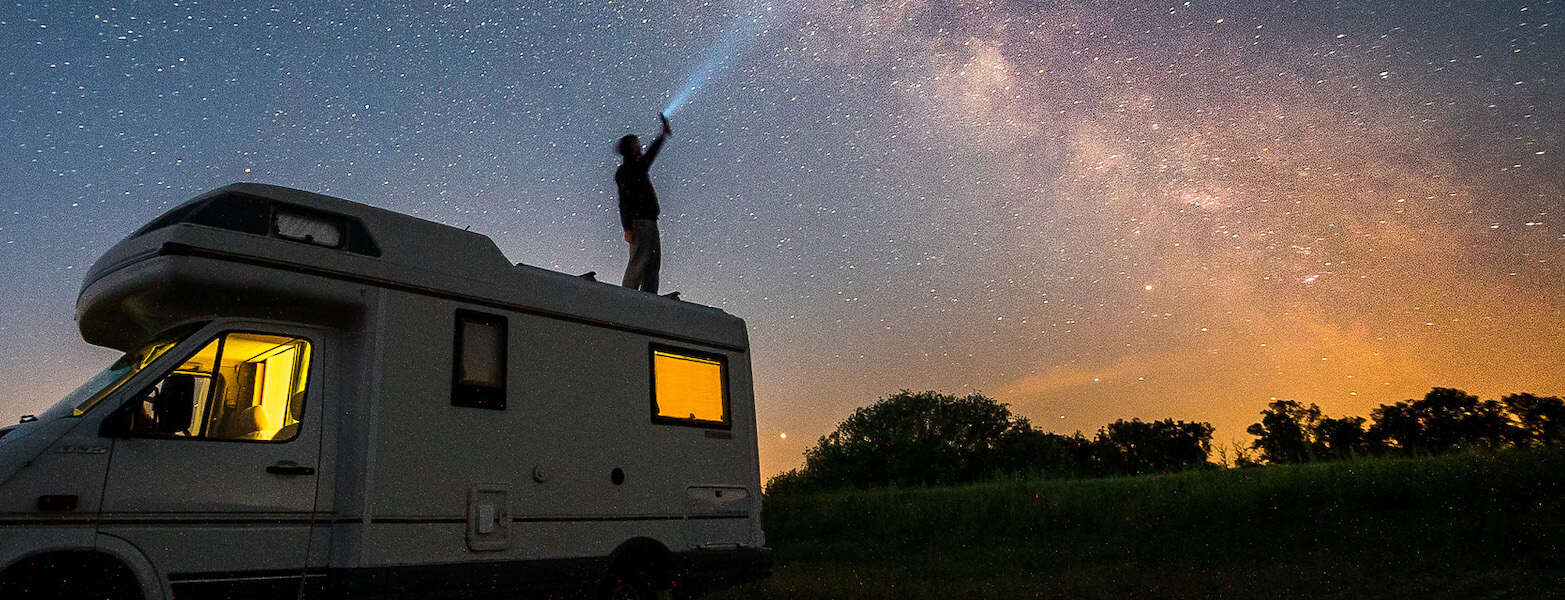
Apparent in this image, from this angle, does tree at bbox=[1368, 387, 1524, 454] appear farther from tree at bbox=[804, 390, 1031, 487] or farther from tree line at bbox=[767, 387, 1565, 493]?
tree at bbox=[804, 390, 1031, 487]

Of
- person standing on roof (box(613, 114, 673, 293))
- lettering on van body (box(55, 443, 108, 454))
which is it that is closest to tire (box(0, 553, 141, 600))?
lettering on van body (box(55, 443, 108, 454))

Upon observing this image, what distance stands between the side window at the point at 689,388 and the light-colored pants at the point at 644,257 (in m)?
1.44

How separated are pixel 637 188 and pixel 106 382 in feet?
17.9

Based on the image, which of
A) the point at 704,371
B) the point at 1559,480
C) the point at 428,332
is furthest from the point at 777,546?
the point at 428,332

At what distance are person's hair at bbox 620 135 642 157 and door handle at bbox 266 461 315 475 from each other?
17.9 ft

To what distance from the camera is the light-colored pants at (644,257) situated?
9219 millimetres

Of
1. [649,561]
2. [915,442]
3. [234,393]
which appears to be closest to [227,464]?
[234,393]

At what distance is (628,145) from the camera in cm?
1012

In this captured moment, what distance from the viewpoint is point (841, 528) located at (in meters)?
26.7

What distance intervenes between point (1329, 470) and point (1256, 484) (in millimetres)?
1344

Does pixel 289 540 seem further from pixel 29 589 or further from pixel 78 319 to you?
pixel 78 319

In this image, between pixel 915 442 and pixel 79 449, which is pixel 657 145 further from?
pixel 915 442

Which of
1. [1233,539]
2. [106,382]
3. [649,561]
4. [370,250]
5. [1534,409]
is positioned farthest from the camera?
[1534,409]

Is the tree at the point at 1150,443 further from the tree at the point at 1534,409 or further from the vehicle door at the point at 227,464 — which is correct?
the vehicle door at the point at 227,464
